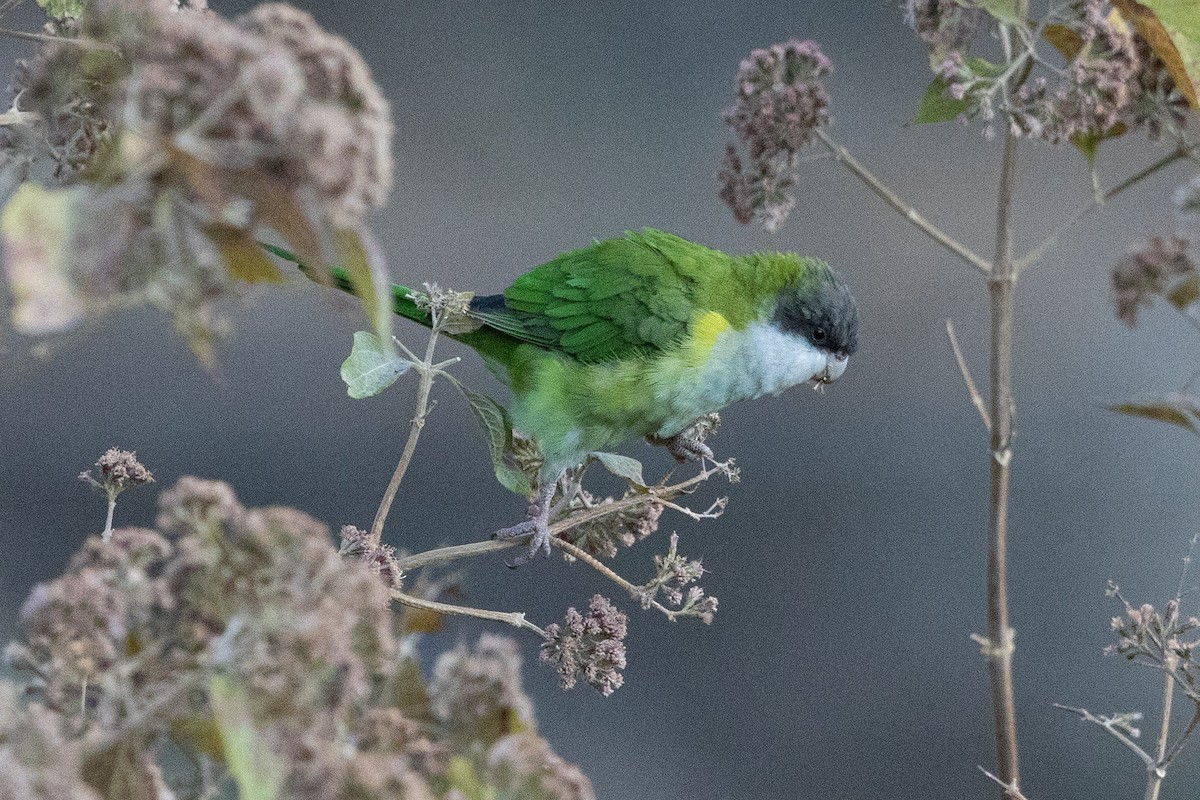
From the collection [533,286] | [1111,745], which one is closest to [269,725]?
[533,286]

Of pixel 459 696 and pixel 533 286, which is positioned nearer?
pixel 459 696

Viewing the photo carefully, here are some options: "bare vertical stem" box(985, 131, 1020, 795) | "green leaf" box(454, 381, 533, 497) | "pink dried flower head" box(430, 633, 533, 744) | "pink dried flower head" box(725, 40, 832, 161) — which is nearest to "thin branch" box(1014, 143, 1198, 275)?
"bare vertical stem" box(985, 131, 1020, 795)

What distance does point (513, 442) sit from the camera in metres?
0.72

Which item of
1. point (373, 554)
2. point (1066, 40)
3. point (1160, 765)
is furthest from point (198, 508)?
point (1066, 40)

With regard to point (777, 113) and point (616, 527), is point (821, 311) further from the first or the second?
point (616, 527)

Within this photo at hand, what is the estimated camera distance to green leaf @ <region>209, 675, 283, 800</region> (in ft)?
0.69

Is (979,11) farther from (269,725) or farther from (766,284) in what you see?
(269,725)

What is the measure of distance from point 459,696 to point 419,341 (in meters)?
1.23

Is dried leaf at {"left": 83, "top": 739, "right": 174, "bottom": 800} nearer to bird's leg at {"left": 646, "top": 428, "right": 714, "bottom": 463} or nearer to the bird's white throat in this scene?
bird's leg at {"left": 646, "top": 428, "right": 714, "bottom": 463}

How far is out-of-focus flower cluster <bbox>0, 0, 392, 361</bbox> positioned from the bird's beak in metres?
0.84

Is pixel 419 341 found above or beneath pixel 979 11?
Answer: above

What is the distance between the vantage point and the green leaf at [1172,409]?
41cm

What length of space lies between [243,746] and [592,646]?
37 centimetres

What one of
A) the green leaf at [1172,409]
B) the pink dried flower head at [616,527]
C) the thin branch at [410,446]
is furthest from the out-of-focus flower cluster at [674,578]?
the green leaf at [1172,409]
